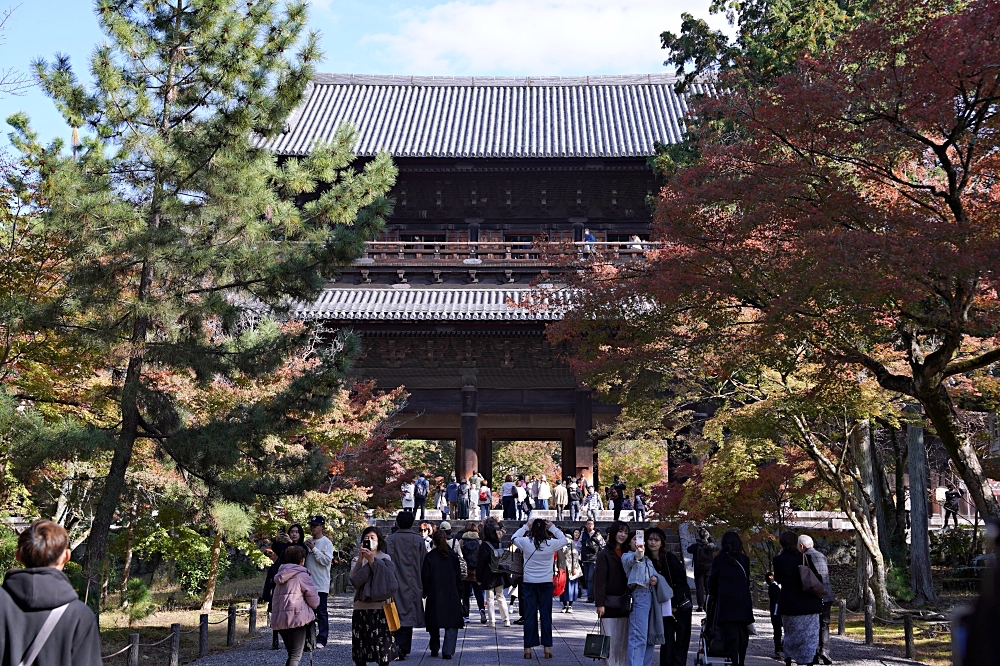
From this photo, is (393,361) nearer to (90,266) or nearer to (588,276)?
(588,276)

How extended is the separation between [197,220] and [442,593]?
4859mm

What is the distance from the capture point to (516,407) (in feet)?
86.8

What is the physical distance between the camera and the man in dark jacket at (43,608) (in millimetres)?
4281

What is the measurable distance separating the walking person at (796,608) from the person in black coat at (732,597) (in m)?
0.55

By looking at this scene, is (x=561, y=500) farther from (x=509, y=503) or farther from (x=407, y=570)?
(x=407, y=570)

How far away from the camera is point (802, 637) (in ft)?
31.4

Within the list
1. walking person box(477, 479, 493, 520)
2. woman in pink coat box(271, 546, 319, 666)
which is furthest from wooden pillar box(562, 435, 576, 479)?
woman in pink coat box(271, 546, 319, 666)

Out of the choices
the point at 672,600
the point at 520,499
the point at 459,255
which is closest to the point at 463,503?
the point at 520,499

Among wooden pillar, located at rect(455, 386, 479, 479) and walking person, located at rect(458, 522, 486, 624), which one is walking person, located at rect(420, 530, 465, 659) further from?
wooden pillar, located at rect(455, 386, 479, 479)

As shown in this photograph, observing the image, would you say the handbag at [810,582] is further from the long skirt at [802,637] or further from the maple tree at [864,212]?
the maple tree at [864,212]

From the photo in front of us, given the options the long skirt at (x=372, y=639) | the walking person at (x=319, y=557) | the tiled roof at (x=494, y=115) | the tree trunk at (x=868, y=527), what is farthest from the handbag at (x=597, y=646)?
A: the tiled roof at (x=494, y=115)

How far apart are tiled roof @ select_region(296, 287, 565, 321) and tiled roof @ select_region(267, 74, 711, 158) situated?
3874mm

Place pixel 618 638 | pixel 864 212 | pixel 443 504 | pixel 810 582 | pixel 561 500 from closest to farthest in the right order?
1. pixel 618 638
2. pixel 864 212
3. pixel 810 582
4. pixel 561 500
5. pixel 443 504

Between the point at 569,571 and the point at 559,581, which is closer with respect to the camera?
the point at 559,581
